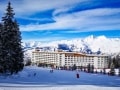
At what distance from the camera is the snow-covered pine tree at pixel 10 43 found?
4378 centimetres

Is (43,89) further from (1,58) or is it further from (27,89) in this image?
(1,58)

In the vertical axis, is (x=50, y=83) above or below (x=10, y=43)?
below

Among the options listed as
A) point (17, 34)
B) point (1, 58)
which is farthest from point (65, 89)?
point (17, 34)

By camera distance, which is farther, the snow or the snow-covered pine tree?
the snow-covered pine tree

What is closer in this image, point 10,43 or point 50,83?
point 50,83

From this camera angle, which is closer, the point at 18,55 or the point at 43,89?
the point at 43,89

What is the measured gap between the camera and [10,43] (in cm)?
4494

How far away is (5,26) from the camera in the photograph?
150 feet

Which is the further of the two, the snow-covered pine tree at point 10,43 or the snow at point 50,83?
the snow-covered pine tree at point 10,43

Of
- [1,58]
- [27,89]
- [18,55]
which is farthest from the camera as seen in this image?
[18,55]

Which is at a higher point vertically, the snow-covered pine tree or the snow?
the snow-covered pine tree

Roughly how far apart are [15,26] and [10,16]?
194 cm

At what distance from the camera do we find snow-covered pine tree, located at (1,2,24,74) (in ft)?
144

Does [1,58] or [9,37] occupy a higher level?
[9,37]
